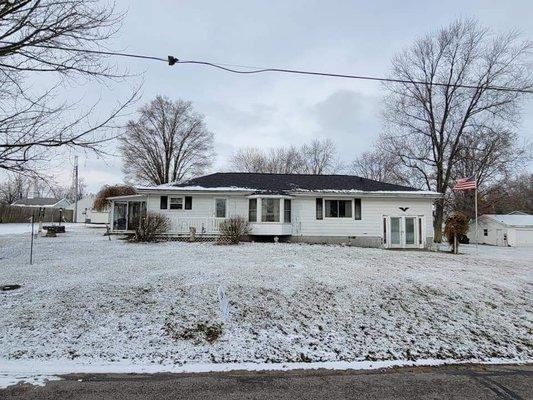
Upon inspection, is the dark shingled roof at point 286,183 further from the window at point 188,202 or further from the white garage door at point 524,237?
the white garage door at point 524,237

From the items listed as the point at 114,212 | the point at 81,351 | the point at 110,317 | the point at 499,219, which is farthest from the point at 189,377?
the point at 499,219

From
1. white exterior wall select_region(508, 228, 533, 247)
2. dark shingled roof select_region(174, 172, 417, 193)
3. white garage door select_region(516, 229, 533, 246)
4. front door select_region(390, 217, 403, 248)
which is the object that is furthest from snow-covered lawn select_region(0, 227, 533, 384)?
white garage door select_region(516, 229, 533, 246)

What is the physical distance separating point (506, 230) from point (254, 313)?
33587 mm

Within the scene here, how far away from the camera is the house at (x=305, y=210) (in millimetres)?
20141

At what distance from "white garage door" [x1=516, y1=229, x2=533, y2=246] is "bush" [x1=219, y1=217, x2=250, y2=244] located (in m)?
26.4

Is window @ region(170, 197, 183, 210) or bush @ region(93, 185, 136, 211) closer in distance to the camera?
window @ region(170, 197, 183, 210)

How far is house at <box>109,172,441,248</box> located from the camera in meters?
20.1

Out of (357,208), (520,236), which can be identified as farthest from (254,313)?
(520,236)

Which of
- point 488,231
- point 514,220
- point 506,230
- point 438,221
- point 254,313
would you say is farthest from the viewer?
point 488,231

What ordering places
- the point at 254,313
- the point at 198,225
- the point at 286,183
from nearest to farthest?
1. the point at 254,313
2. the point at 198,225
3. the point at 286,183

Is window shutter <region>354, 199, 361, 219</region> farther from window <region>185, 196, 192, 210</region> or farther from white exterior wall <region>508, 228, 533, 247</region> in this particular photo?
white exterior wall <region>508, 228, 533, 247</region>

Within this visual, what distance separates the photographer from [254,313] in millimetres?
7066

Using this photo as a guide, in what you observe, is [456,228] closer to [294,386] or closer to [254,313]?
[254,313]

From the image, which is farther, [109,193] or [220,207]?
[109,193]
